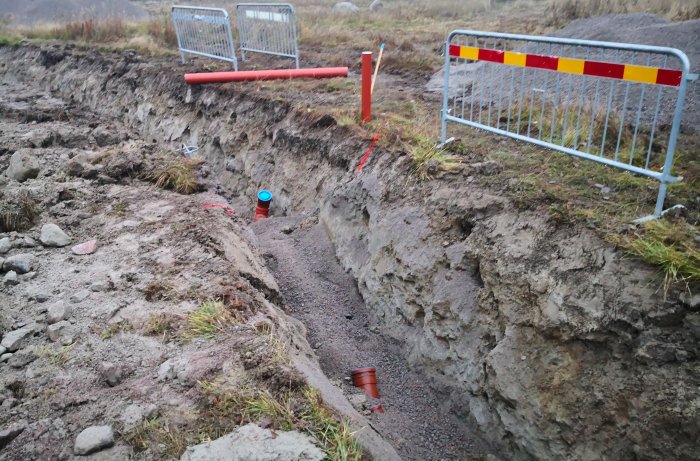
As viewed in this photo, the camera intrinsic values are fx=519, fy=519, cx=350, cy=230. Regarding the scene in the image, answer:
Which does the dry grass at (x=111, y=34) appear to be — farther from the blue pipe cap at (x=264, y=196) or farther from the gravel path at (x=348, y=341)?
the gravel path at (x=348, y=341)

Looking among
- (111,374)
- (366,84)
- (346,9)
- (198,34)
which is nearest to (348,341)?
(111,374)

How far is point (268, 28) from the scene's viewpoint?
11.5 m

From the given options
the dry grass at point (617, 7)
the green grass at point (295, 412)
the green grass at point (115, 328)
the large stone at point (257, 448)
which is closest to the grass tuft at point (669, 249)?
the green grass at point (295, 412)

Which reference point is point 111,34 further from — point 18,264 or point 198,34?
point 18,264

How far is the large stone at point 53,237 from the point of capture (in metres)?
5.49

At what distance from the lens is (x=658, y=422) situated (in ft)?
12.1

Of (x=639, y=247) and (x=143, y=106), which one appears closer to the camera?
(x=639, y=247)

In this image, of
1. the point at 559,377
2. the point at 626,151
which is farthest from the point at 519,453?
the point at 626,151

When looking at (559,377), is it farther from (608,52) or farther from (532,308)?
(608,52)

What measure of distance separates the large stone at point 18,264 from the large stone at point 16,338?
3.33 ft

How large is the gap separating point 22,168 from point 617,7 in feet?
47.1

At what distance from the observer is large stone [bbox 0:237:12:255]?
534cm

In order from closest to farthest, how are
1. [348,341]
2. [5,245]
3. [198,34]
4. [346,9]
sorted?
[5,245]
[348,341]
[198,34]
[346,9]

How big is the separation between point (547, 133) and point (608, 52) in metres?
3.13
